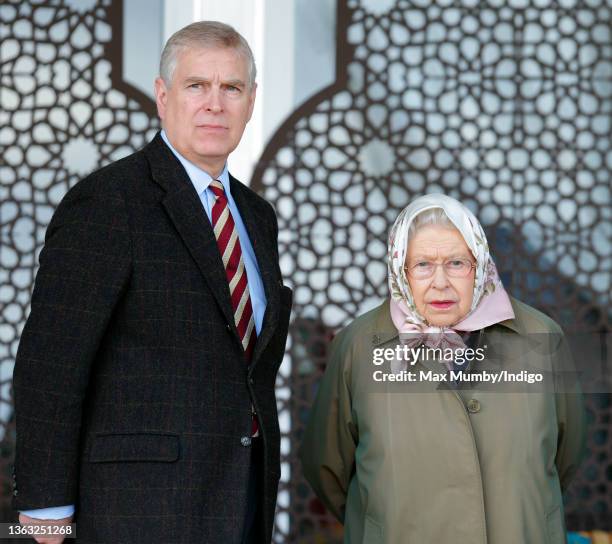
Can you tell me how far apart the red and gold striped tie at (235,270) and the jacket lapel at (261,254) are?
34 millimetres

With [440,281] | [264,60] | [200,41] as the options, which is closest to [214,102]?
[200,41]

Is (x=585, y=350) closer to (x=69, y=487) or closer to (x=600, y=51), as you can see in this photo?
(x=600, y=51)

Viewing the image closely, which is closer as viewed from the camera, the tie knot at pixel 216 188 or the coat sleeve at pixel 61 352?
the coat sleeve at pixel 61 352

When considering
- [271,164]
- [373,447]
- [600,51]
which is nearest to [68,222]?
[373,447]

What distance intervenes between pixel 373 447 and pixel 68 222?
876mm

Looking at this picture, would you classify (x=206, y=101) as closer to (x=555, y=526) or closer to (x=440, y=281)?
(x=440, y=281)

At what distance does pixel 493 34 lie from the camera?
3885mm

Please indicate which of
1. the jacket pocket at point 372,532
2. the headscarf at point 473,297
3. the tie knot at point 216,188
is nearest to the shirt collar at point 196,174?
the tie knot at point 216,188

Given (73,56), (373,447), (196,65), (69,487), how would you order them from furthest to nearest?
(73,56), (373,447), (196,65), (69,487)

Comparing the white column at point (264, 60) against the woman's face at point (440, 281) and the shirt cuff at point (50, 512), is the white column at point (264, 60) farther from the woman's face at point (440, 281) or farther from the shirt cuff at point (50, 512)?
the shirt cuff at point (50, 512)

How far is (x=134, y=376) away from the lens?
→ 2.10 m

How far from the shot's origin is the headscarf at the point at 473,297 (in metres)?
2.41

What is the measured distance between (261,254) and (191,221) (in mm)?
220

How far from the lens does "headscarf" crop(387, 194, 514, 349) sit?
2.41 metres
